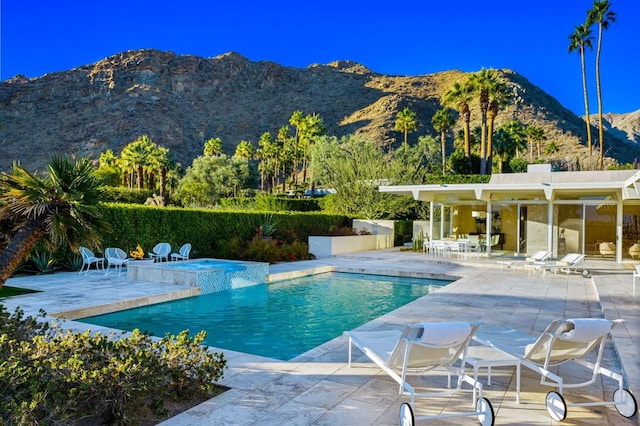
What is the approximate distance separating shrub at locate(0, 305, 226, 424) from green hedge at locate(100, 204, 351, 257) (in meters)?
8.20

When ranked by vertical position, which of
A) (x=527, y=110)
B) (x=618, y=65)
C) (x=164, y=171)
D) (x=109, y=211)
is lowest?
(x=109, y=211)

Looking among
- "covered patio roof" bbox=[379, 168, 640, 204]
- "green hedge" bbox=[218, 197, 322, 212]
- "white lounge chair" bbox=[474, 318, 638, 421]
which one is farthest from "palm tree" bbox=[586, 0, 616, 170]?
"white lounge chair" bbox=[474, 318, 638, 421]

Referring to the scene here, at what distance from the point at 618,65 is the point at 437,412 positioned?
44247 millimetres

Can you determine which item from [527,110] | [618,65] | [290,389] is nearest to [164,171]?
[618,65]

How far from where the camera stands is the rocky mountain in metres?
81.0

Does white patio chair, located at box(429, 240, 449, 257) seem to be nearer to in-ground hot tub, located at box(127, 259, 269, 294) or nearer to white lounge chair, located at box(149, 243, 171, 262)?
in-ground hot tub, located at box(127, 259, 269, 294)

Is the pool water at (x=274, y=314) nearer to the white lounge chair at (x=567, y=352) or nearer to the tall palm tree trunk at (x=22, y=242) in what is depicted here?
the tall palm tree trunk at (x=22, y=242)

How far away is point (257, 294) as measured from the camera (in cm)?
1089

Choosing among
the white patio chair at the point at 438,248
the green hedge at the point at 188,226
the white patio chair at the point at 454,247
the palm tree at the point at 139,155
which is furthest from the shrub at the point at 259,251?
the palm tree at the point at 139,155

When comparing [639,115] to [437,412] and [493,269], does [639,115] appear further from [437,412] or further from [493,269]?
[437,412]

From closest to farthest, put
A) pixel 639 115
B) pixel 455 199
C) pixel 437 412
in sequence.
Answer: pixel 437 412
pixel 455 199
pixel 639 115

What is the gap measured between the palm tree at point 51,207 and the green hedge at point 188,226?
6.41m

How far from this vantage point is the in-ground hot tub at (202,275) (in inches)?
416

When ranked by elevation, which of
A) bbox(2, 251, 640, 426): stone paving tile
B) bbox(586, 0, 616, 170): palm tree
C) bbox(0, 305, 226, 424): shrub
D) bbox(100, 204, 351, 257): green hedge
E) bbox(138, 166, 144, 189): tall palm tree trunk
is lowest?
bbox(2, 251, 640, 426): stone paving tile
